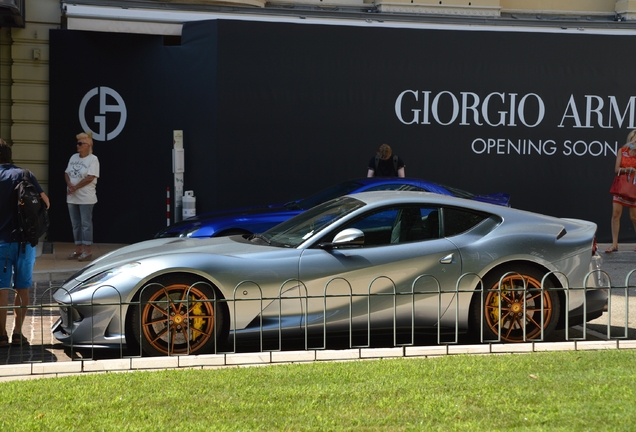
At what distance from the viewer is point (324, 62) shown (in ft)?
47.4

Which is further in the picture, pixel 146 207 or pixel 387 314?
pixel 146 207

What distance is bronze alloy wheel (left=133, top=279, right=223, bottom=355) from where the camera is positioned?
646 cm

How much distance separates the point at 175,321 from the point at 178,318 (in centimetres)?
3

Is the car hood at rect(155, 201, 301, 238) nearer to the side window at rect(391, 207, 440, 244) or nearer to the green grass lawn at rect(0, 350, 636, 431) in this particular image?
the side window at rect(391, 207, 440, 244)

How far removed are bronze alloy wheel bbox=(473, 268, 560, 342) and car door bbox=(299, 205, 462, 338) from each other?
332 millimetres

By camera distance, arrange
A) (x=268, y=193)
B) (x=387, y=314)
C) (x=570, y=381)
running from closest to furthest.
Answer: (x=570, y=381) → (x=387, y=314) → (x=268, y=193)

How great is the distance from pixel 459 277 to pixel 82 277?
2.93m

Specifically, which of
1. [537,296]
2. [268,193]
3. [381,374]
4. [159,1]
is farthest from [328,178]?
[381,374]

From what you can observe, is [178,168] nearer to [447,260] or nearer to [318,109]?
[318,109]

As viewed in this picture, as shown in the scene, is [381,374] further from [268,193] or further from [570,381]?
[268,193]

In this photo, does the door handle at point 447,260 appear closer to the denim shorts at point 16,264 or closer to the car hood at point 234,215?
the denim shorts at point 16,264

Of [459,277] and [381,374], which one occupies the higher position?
[459,277]

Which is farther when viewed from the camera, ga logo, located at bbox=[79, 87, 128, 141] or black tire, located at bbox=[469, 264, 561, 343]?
ga logo, located at bbox=[79, 87, 128, 141]

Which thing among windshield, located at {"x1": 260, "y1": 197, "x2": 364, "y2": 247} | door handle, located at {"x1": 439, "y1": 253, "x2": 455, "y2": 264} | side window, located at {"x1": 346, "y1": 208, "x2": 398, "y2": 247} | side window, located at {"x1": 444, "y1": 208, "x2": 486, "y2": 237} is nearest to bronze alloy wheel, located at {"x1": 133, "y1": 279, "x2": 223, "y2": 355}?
windshield, located at {"x1": 260, "y1": 197, "x2": 364, "y2": 247}
